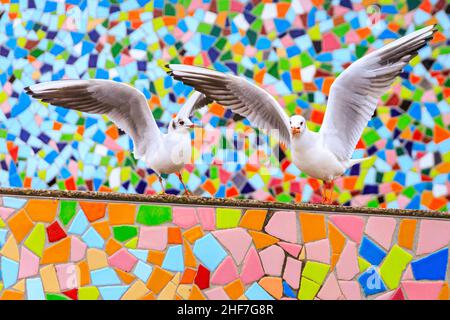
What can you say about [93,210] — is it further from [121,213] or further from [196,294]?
[196,294]

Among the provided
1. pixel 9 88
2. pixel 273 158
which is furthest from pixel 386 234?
pixel 9 88

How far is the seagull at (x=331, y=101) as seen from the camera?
2.12 meters

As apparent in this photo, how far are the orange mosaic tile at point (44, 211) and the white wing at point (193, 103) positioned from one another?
420 mm

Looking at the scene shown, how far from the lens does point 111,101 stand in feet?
7.16

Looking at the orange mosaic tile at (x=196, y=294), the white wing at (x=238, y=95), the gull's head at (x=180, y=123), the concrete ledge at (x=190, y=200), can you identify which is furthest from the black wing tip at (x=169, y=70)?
the orange mosaic tile at (x=196, y=294)

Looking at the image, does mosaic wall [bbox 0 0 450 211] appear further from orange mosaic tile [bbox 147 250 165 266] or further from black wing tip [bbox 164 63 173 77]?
orange mosaic tile [bbox 147 250 165 266]

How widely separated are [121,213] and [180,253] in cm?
18

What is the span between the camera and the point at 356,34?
7.38ft

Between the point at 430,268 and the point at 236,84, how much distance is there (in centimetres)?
68

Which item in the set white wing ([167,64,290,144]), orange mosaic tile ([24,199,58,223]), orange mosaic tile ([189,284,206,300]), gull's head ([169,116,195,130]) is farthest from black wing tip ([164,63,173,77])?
orange mosaic tile ([189,284,206,300])

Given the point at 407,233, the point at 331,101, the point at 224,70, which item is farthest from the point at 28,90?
the point at 407,233

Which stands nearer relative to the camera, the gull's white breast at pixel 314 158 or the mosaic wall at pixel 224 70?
the gull's white breast at pixel 314 158

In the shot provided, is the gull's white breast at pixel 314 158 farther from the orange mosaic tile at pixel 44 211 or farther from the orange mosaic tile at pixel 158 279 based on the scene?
the orange mosaic tile at pixel 44 211

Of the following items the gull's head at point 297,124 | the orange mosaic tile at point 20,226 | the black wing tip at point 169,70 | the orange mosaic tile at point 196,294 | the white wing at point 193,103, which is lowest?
the orange mosaic tile at point 196,294
